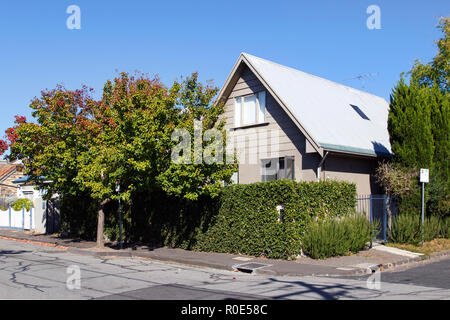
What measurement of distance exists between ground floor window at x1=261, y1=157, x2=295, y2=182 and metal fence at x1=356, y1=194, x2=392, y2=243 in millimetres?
2766

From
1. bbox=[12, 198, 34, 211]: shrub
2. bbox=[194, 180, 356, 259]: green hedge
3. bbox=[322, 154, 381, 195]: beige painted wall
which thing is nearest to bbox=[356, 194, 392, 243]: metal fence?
bbox=[194, 180, 356, 259]: green hedge

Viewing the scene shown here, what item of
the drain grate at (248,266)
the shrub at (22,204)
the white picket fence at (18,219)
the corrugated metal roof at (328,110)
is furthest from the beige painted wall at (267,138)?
the shrub at (22,204)

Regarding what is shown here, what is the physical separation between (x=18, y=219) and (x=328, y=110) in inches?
837

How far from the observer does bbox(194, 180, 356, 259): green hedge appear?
1314cm

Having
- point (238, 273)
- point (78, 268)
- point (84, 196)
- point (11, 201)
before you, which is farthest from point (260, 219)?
point (11, 201)

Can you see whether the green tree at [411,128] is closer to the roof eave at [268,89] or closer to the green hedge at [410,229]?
the green hedge at [410,229]

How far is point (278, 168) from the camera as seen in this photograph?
17.4 meters

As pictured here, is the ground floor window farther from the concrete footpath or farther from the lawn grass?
the lawn grass


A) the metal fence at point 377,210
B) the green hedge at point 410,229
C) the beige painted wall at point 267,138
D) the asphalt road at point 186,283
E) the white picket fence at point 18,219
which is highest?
the beige painted wall at point 267,138

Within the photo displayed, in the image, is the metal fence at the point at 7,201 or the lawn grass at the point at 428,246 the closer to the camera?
the lawn grass at the point at 428,246

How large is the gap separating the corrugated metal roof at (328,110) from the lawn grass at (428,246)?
3.87 m

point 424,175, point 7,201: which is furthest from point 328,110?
point 7,201

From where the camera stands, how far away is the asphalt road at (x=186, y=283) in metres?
8.26

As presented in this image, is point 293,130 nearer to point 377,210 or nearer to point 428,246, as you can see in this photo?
point 377,210
